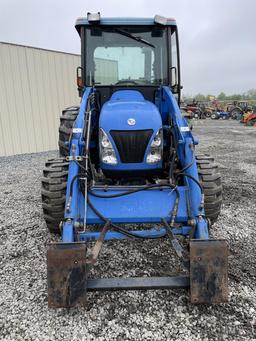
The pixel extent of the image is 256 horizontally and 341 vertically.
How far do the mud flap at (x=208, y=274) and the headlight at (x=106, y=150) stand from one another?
1236 millimetres

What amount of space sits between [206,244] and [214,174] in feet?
3.88

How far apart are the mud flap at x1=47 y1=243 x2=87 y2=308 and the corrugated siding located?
7608 millimetres

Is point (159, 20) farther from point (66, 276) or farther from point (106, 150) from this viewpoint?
point (66, 276)

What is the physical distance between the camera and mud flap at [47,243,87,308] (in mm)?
2216

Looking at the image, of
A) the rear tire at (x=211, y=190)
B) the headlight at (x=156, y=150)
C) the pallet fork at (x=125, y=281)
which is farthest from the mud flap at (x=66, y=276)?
the rear tire at (x=211, y=190)

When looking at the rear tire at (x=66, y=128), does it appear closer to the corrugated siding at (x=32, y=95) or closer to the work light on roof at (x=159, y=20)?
the work light on roof at (x=159, y=20)

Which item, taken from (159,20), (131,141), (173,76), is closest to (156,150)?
(131,141)

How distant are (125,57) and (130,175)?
165cm

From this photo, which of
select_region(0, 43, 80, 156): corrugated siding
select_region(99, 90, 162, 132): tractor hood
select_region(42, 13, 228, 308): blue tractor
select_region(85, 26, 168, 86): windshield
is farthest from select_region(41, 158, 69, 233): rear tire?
select_region(0, 43, 80, 156): corrugated siding

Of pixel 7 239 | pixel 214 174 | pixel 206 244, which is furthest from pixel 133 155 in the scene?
pixel 7 239

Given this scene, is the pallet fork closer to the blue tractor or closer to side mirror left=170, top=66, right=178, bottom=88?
the blue tractor

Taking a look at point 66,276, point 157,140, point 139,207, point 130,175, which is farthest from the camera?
point 130,175

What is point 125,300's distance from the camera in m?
2.53

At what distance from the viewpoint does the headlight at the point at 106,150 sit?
310 centimetres
